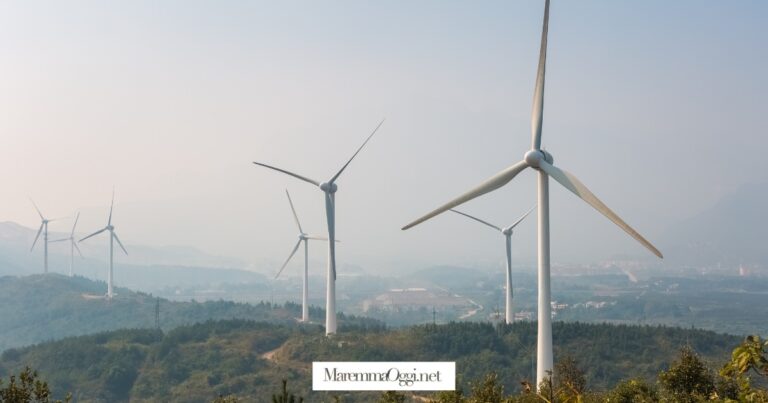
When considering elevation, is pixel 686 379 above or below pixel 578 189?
below

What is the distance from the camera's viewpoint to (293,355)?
161125mm

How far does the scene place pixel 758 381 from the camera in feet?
405

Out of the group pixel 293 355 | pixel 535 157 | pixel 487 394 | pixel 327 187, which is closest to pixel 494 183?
pixel 535 157

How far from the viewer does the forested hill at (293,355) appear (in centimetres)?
15225

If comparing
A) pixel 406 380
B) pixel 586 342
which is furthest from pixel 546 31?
pixel 586 342

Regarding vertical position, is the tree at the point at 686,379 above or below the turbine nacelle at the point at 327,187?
below

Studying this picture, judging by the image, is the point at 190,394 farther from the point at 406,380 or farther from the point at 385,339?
the point at 406,380

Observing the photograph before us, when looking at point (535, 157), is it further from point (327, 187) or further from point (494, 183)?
point (327, 187)

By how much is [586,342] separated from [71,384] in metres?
111

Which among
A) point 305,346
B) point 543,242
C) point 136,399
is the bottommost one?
point 136,399

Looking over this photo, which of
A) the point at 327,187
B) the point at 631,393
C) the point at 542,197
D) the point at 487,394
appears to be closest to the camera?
the point at 487,394

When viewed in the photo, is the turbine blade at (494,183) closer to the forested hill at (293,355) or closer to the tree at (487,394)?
the tree at (487,394)

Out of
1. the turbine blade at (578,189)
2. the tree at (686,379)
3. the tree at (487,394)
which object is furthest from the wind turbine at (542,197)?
the tree at (487,394)

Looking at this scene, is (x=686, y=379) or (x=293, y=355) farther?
(x=293, y=355)
